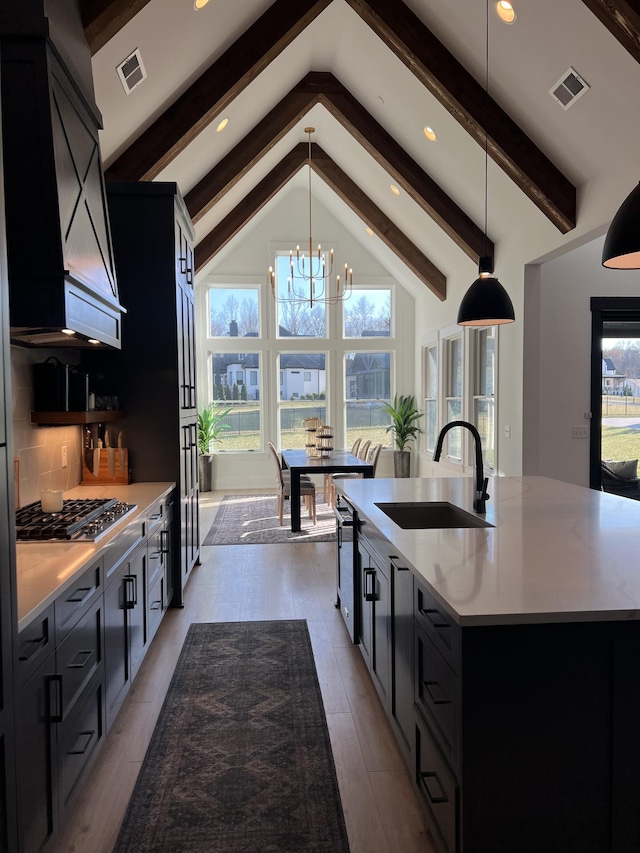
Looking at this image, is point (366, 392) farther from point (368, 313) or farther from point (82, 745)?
point (82, 745)

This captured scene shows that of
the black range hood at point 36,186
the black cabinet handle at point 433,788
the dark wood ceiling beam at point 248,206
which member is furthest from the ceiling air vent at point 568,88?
the dark wood ceiling beam at point 248,206

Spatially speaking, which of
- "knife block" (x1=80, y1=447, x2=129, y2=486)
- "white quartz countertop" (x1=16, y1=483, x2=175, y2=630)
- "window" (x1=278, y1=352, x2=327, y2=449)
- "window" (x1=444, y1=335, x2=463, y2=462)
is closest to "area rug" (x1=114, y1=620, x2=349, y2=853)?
"white quartz countertop" (x1=16, y1=483, x2=175, y2=630)

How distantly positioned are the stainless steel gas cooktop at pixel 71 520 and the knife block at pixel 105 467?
0.94 metres

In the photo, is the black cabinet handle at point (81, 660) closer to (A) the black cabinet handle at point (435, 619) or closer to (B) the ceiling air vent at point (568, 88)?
(A) the black cabinet handle at point (435, 619)

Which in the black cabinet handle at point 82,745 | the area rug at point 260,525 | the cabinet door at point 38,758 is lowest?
the area rug at point 260,525

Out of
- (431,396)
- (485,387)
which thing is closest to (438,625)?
(485,387)

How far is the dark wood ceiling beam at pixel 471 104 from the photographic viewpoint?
180 inches

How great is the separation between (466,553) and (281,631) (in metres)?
2.03

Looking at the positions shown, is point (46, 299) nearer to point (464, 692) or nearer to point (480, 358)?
point (464, 692)

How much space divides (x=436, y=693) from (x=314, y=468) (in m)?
4.35

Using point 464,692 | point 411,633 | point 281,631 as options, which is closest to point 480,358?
point 281,631

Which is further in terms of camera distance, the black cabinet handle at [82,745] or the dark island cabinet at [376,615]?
the dark island cabinet at [376,615]

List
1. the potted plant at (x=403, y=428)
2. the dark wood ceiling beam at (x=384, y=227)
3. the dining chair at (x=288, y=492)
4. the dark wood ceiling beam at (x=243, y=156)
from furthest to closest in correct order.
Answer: the potted plant at (x=403, y=428) → the dark wood ceiling beam at (x=384, y=227) → the dining chair at (x=288, y=492) → the dark wood ceiling beam at (x=243, y=156)

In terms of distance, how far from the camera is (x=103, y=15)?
2926 millimetres
